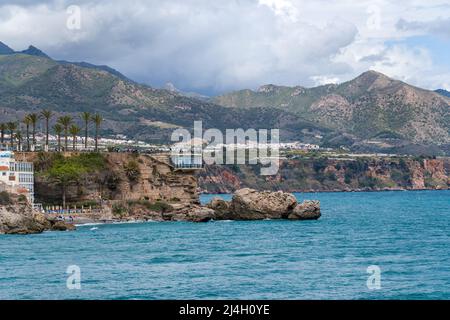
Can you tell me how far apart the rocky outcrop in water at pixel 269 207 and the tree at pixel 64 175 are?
2141 centimetres

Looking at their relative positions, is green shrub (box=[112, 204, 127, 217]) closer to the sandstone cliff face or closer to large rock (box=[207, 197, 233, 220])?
the sandstone cliff face

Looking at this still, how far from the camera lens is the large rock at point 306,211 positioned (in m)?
117

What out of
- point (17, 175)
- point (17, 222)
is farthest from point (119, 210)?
point (17, 222)

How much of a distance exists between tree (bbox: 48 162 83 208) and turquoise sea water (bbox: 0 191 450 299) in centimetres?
1108

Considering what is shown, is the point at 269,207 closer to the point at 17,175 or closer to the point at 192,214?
the point at 192,214

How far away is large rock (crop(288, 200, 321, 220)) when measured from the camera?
11712 cm

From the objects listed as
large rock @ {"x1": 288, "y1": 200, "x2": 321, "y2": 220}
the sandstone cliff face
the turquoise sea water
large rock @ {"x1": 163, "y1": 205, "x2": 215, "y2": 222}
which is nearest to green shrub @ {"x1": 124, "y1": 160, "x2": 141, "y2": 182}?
the sandstone cliff face

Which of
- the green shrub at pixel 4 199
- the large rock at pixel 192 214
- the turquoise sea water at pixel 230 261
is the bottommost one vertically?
the turquoise sea water at pixel 230 261

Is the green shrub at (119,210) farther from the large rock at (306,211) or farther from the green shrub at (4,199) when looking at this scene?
the large rock at (306,211)

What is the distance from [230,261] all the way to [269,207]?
159 feet

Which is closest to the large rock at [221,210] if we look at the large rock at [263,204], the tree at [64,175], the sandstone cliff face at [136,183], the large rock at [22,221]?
the large rock at [263,204]
